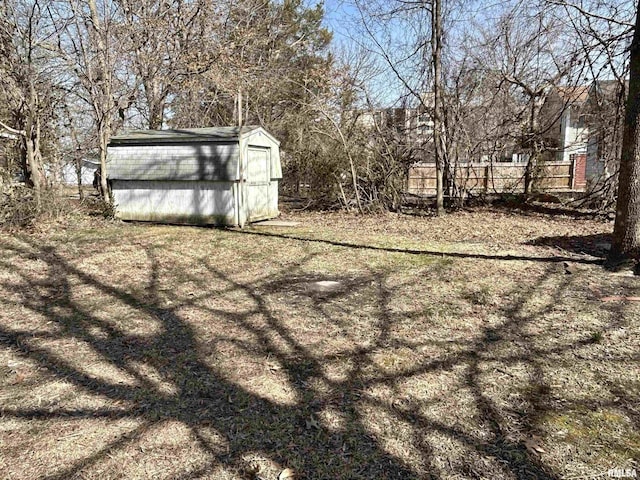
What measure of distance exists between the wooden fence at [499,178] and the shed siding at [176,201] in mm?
6011

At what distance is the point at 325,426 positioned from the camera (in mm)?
2412

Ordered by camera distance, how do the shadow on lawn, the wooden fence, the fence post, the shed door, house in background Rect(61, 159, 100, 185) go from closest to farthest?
the shadow on lawn
the shed door
house in background Rect(61, 159, 100, 185)
the wooden fence
the fence post

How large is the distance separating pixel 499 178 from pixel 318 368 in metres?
12.3

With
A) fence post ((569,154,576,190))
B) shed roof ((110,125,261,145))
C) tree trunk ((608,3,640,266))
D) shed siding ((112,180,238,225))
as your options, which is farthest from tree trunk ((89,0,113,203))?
fence post ((569,154,576,190))

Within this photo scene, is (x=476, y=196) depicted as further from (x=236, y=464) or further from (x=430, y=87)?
(x=236, y=464)

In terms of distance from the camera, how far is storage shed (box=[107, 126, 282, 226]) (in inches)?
360

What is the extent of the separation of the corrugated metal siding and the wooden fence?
237 inches

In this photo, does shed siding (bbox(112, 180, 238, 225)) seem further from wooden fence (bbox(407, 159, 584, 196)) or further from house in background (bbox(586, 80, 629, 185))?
house in background (bbox(586, 80, 629, 185))

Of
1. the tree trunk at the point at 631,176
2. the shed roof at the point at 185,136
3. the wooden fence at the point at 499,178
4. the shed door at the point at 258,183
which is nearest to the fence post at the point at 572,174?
the wooden fence at the point at 499,178

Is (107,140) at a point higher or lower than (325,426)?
higher

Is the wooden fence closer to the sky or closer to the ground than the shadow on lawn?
closer to the sky

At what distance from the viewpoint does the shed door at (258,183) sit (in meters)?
9.64

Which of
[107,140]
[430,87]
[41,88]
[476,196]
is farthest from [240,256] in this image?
[476,196]

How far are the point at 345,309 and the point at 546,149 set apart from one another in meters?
10.5
